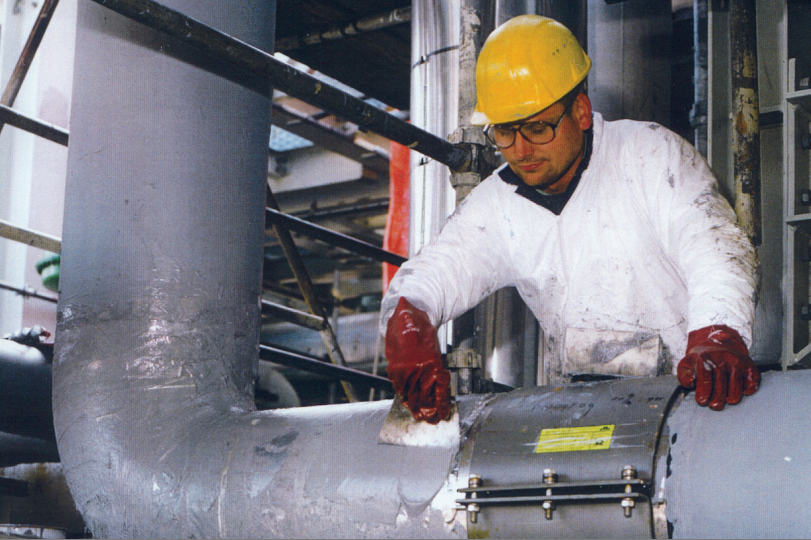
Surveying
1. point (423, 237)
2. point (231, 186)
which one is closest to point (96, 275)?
point (231, 186)

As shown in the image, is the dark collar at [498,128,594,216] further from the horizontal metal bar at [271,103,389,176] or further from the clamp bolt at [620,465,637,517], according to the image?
the horizontal metal bar at [271,103,389,176]

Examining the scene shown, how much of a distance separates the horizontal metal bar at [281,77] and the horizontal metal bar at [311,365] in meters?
0.99

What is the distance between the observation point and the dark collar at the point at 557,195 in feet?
7.30

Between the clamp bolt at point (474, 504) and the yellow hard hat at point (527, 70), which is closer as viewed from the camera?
the clamp bolt at point (474, 504)

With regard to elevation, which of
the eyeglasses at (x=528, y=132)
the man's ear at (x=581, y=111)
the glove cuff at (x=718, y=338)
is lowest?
the glove cuff at (x=718, y=338)

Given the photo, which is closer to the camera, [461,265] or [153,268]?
[153,268]

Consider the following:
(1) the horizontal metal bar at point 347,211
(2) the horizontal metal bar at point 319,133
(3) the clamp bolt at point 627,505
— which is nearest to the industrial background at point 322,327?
(3) the clamp bolt at point 627,505

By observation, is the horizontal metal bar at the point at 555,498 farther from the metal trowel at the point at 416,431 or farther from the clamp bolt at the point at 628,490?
the metal trowel at the point at 416,431

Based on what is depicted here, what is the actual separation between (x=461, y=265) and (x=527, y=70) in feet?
1.58

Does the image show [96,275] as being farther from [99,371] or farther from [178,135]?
[178,135]

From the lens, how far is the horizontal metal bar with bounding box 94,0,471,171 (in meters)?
1.94

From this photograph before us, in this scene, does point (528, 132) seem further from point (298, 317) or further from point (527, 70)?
point (298, 317)

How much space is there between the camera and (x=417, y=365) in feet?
5.98

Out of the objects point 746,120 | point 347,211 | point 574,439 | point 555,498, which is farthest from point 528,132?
point 347,211
